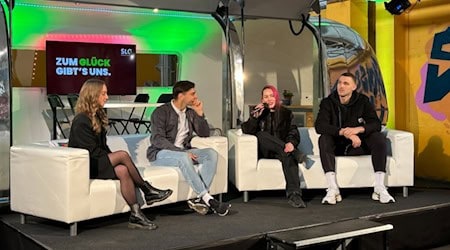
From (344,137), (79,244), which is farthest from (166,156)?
(344,137)

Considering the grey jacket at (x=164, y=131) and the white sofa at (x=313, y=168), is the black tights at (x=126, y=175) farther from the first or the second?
the white sofa at (x=313, y=168)

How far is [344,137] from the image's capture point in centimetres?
502

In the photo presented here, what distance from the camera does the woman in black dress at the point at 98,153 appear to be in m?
3.91

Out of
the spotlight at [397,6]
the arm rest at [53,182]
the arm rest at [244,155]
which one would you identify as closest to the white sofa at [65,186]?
the arm rest at [53,182]

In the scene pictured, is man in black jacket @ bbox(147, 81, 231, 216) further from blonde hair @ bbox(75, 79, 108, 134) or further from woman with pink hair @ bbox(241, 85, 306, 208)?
blonde hair @ bbox(75, 79, 108, 134)

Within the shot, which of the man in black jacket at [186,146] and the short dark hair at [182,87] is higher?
the short dark hair at [182,87]

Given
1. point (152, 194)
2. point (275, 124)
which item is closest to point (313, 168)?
point (275, 124)

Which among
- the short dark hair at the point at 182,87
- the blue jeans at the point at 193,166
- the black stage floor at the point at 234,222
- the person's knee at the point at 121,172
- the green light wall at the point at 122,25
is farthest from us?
the green light wall at the point at 122,25

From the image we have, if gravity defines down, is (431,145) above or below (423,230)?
above

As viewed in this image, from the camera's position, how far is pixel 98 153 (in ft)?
12.9

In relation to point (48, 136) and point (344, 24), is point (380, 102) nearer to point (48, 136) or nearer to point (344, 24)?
point (344, 24)

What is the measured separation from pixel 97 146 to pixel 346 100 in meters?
2.34

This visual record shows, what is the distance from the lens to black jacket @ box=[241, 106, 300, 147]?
5047 millimetres

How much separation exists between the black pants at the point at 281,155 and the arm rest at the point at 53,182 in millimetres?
1761
